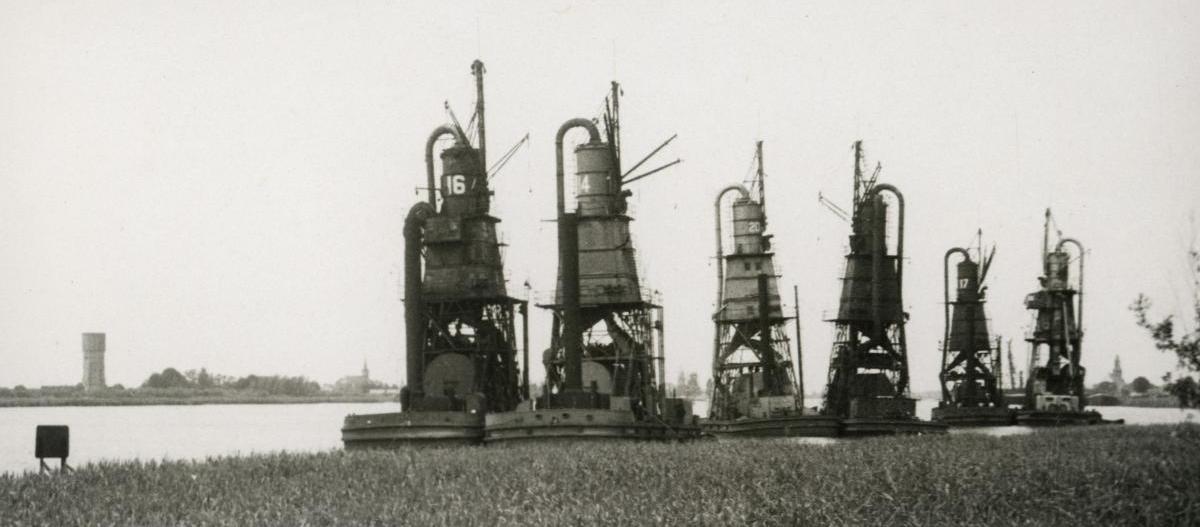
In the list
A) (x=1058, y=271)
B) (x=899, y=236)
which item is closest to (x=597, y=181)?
(x=899, y=236)

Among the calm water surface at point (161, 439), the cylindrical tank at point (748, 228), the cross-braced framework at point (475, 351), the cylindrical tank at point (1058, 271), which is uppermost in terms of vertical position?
the cylindrical tank at point (748, 228)

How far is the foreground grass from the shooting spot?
20719 mm

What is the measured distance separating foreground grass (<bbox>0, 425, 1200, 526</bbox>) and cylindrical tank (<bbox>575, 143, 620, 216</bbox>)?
73.7ft

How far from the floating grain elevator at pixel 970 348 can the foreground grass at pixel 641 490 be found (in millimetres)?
46854

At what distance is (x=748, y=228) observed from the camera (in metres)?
68.1

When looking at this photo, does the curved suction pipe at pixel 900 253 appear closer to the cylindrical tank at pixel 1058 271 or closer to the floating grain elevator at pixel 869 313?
the floating grain elevator at pixel 869 313

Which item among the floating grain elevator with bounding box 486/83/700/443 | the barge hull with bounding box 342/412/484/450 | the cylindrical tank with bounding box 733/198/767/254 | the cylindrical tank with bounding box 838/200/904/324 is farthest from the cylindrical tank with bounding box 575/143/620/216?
the cylindrical tank with bounding box 838/200/904/324

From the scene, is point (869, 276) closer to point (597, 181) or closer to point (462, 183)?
point (597, 181)

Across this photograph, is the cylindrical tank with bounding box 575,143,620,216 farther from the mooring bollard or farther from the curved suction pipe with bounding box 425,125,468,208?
the mooring bollard

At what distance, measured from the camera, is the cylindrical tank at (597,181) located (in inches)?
2131

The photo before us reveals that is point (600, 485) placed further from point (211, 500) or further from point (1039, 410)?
point (1039, 410)

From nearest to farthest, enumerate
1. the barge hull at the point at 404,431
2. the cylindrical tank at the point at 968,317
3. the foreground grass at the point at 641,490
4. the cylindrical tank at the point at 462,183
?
the foreground grass at the point at 641,490
the barge hull at the point at 404,431
the cylindrical tank at the point at 462,183
the cylindrical tank at the point at 968,317

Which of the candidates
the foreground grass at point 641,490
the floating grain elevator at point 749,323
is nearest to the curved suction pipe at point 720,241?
the floating grain elevator at point 749,323

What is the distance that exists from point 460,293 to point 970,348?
38592 millimetres
